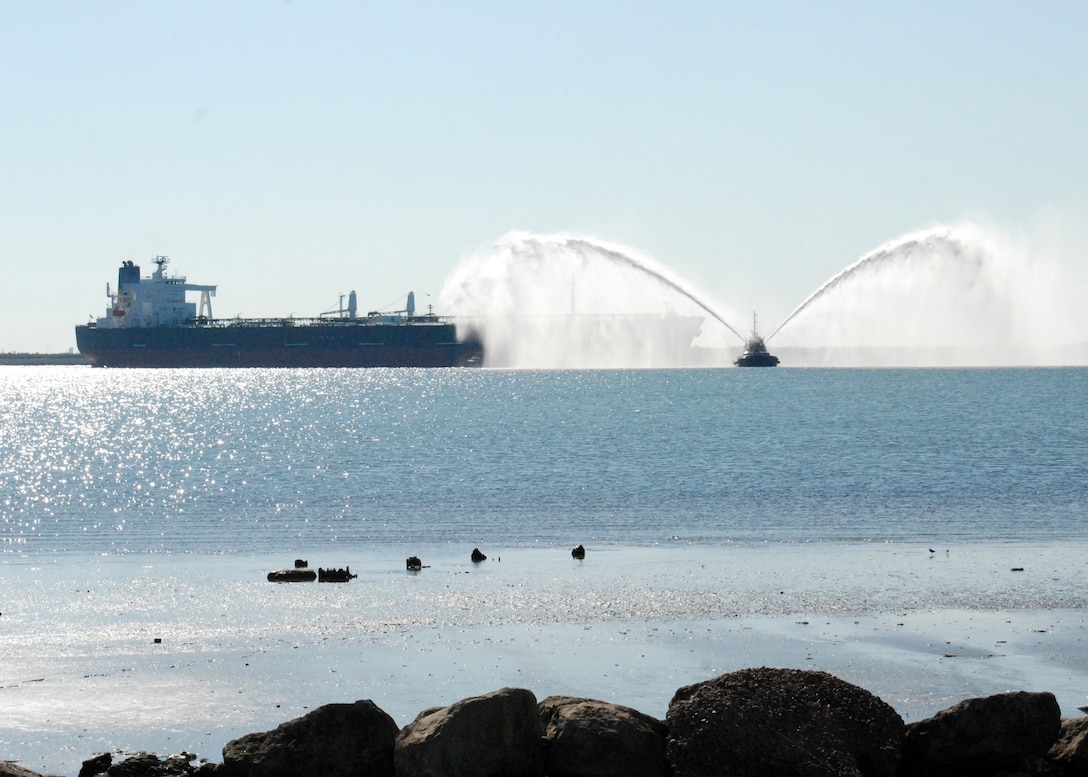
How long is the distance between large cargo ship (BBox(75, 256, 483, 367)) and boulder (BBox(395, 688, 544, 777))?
154274 millimetres

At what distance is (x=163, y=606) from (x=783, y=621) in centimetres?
Answer: 961

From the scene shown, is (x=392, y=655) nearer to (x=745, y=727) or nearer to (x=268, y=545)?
(x=745, y=727)

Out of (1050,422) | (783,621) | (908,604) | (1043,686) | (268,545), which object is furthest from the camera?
(1050,422)

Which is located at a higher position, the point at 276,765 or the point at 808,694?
the point at 808,694

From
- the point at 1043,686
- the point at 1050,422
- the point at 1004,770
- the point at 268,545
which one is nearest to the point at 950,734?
the point at 1004,770

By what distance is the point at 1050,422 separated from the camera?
74.2 metres

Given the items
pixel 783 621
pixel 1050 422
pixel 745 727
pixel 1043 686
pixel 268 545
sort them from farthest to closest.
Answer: pixel 1050 422, pixel 268 545, pixel 783 621, pixel 1043 686, pixel 745 727

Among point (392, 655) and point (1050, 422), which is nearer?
point (392, 655)

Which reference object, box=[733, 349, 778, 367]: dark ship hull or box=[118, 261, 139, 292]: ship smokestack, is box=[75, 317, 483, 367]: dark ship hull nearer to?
box=[118, 261, 139, 292]: ship smokestack

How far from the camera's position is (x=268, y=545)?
97.8 feet

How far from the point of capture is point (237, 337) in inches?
6752

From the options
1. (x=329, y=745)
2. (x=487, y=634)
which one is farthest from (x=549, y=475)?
(x=329, y=745)

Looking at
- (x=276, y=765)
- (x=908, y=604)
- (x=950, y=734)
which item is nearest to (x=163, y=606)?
(x=276, y=765)

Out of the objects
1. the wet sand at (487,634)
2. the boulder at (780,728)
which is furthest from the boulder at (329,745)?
the boulder at (780,728)
